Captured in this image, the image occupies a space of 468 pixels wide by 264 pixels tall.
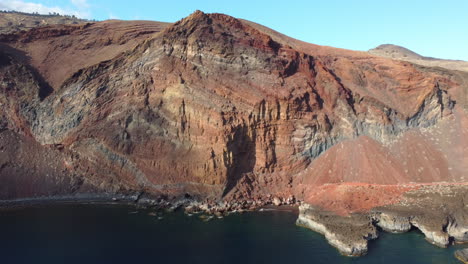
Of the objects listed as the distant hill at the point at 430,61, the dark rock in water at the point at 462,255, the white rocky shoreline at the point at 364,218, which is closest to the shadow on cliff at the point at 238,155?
the white rocky shoreline at the point at 364,218

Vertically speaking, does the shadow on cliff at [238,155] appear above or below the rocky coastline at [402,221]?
above

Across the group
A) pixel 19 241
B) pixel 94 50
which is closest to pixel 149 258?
pixel 19 241

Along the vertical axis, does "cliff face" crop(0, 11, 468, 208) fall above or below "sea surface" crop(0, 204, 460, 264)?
above

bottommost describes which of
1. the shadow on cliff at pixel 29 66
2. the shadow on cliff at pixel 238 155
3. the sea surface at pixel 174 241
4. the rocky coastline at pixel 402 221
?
the sea surface at pixel 174 241

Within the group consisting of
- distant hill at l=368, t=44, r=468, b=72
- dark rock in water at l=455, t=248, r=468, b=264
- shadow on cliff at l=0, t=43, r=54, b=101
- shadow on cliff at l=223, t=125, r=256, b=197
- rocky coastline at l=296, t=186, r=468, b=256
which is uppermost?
distant hill at l=368, t=44, r=468, b=72

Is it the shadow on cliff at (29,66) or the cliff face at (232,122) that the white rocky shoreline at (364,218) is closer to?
the cliff face at (232,122)

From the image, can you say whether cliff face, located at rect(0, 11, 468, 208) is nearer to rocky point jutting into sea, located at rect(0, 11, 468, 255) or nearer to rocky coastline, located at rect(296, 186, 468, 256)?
rocky point jutting into sea, located at rect(0, 11, 468, 255)

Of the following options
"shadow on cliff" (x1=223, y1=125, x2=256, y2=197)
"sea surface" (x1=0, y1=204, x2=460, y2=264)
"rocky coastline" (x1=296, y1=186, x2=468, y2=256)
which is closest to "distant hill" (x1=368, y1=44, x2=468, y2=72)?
"rocky coastline" (x1=296, y1=186, x2=468, y2=256)
